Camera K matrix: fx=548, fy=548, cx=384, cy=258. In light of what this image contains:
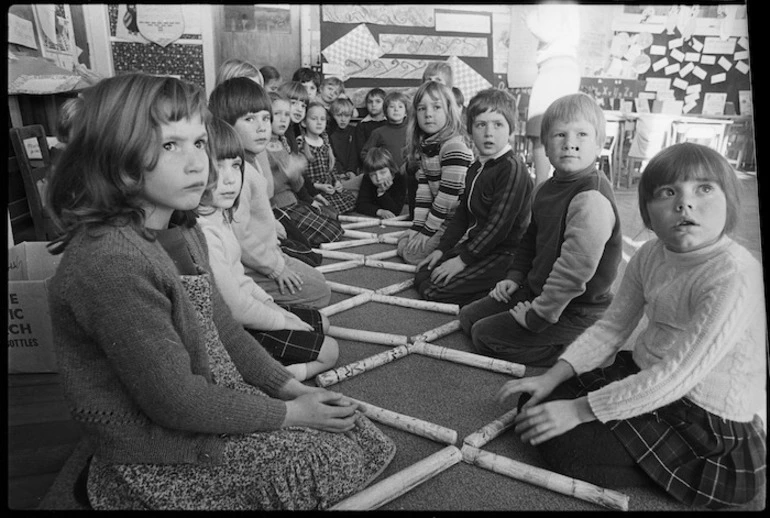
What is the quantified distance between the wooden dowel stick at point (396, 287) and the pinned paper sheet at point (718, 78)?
11.3ft

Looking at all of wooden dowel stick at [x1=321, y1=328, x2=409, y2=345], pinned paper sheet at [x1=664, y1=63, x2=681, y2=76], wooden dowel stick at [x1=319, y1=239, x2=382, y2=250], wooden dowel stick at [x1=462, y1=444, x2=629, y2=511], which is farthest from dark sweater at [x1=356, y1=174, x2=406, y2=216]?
pinned paper sheet at [x1=664, y1=63, x2=681, y2=76]

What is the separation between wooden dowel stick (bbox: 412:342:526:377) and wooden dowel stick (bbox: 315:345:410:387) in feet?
0.16

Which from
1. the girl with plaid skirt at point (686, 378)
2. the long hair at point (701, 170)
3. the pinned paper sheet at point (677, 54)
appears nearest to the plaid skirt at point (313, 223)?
the girl with plaid skirt at point (686, 378)

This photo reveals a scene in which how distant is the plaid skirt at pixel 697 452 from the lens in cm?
81

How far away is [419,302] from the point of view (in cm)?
173

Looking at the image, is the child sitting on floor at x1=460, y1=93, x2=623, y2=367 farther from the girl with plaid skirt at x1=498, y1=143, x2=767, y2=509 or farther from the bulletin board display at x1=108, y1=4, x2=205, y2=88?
the bulletin board display at x1=108, y1=4, x2=205, y2=88

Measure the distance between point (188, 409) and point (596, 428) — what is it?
2.10 feet

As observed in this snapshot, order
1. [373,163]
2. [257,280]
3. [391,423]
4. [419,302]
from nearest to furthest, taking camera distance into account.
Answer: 1. [391,423]
2. [257,280]
3. [419,302]
4. [373,163]

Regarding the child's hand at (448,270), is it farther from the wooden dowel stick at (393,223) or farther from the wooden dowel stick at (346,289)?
the wooden dowel stick at (393,223)

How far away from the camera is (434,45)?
3.99m

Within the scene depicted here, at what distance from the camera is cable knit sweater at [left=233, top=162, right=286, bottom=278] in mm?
1522

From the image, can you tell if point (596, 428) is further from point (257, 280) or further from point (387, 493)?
point (257, 280)

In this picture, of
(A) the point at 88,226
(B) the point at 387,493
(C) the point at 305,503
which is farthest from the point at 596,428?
(A) the point at 88,226

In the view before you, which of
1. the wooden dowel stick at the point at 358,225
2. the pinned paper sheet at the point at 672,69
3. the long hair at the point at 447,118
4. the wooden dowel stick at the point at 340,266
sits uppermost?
the pinned paper sheet at the point at 672,69
